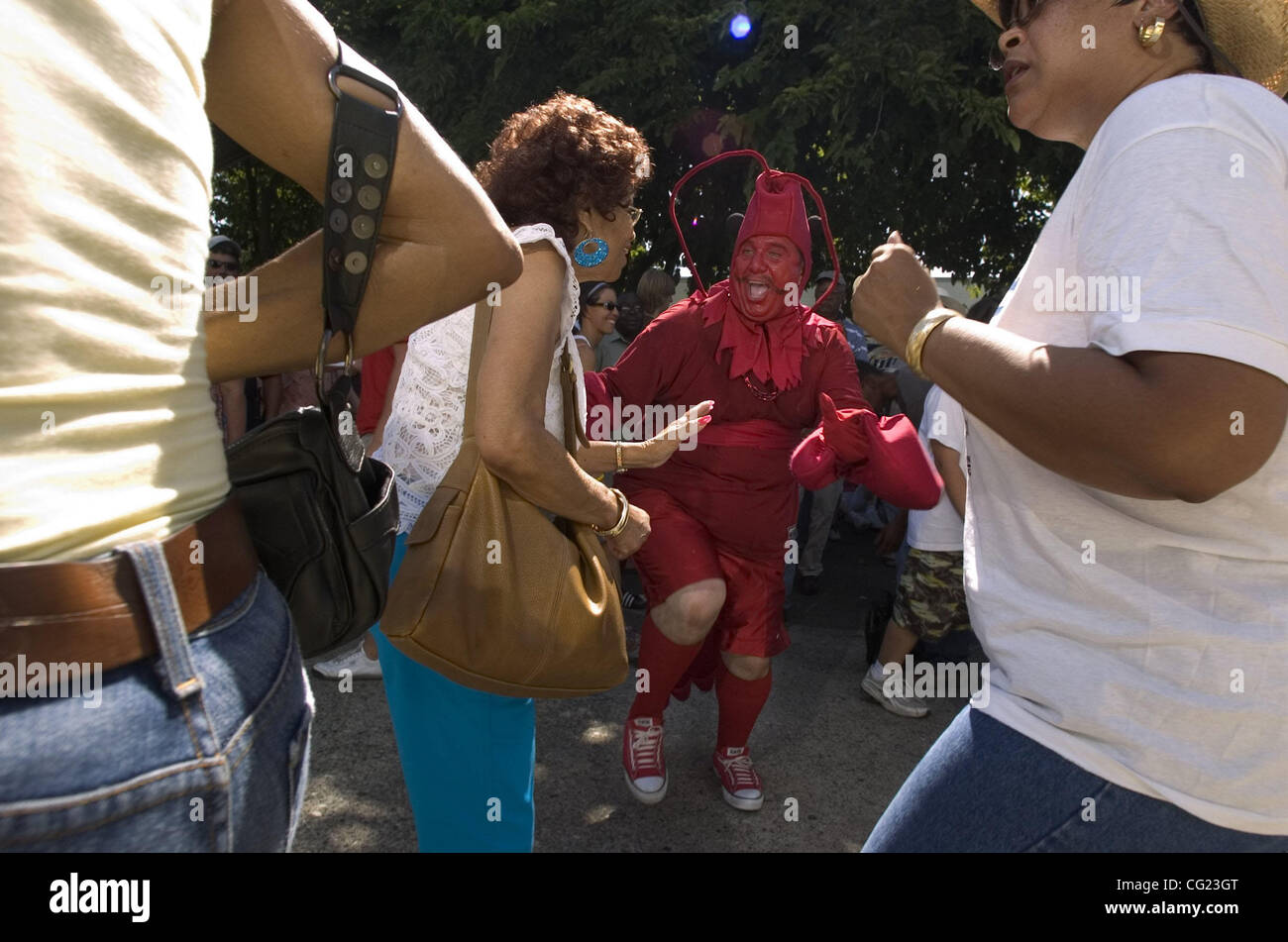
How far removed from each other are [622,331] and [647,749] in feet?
12.6

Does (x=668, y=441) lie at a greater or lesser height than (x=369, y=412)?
greater

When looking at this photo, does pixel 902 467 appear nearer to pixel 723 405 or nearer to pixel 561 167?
pixel 723 405

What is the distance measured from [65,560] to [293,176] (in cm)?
54

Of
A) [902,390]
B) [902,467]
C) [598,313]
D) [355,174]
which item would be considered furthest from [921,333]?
[902,390]

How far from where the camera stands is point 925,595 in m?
4.25

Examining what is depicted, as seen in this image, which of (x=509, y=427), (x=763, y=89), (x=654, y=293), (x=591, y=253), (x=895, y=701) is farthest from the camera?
(x=763, y=89)

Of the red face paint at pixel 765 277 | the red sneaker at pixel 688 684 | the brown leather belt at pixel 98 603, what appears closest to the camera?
the brown leather belt at pixel 98 603

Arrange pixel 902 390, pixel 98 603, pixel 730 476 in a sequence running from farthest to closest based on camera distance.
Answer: pixel 902 390
pixel 730 476
pixel 98 603

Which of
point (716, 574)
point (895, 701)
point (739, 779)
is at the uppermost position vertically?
point (716, 574)

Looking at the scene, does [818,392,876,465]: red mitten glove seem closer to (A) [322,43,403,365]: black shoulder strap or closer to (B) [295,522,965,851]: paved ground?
(B) [295,522,965,851]: paved ground

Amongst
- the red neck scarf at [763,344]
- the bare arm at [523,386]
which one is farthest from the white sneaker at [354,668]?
the bare arm at [523,386]

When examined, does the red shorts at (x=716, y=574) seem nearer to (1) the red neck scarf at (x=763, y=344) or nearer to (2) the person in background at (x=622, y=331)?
(1) the red neck scarf at (x=763, y=344)

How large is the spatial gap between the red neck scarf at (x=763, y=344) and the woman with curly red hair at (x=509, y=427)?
53.3 inches

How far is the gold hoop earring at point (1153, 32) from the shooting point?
122cm
